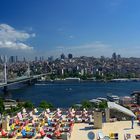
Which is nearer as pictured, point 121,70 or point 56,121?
point 56,121

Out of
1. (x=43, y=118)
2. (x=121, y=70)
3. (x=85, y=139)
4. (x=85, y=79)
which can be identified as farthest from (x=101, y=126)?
(x=121, y=70)

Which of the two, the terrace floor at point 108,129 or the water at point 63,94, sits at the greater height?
→ the terrace floor at point 108,129

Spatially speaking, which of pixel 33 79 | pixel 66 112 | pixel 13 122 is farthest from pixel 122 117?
pixel 33 79

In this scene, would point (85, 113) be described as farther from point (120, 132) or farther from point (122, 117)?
point (120, 132)

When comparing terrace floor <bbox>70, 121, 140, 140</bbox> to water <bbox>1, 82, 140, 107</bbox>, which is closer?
terrace floor <bbox>70, 121, 140, 140</bbox>

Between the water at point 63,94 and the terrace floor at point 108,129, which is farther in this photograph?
the water at point 63,94

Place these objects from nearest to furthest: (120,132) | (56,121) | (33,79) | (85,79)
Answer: (120,132), (56,121), (33,79), (85,79)

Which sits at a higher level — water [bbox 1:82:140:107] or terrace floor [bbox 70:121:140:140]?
terrace floor [bbox 70:121:140:140]

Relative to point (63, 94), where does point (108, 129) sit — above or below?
above

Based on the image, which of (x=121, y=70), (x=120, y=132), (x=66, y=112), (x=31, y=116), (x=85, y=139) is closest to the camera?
(x=85, y=139)

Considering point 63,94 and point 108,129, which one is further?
point 63,94

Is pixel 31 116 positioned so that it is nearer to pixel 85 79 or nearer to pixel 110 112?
pixel 110 112
